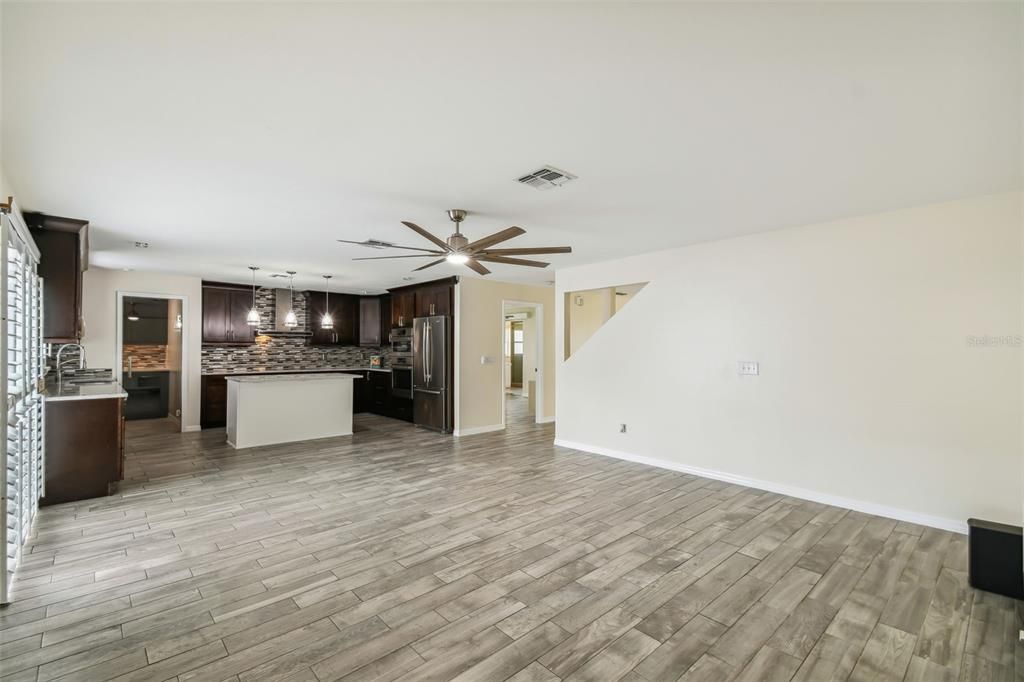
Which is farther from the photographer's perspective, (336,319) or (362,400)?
(362,400)

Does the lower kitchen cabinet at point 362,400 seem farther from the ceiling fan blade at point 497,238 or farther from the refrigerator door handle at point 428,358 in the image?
the ceiling fan blade at point 497,238

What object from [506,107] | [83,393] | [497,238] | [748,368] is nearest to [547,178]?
[497,238]

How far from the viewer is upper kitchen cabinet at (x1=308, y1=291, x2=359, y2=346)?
9.29 m

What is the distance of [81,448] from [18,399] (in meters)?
1.37

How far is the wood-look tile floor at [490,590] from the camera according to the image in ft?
6.65

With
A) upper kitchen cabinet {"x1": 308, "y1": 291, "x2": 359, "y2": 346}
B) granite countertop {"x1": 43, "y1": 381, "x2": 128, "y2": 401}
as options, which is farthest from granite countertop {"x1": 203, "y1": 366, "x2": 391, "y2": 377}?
granite countertop {"x1": 43, "y1": 381, "x2": 128, "y2": 401}

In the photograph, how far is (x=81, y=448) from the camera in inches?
163

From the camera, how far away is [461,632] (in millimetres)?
2219

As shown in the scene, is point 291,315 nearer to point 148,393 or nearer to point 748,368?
point 148,393

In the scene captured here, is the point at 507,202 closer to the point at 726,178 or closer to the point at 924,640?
the point at 726,178

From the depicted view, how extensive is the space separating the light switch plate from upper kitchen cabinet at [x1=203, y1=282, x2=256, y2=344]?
8.05m

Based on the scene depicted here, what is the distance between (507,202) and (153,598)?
11.0ft

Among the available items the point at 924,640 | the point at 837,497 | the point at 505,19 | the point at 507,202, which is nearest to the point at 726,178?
the point at 507,202

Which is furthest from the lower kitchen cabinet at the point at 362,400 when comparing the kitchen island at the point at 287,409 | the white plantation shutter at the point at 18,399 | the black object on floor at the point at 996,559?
the black object on floor at the point at 996,559
